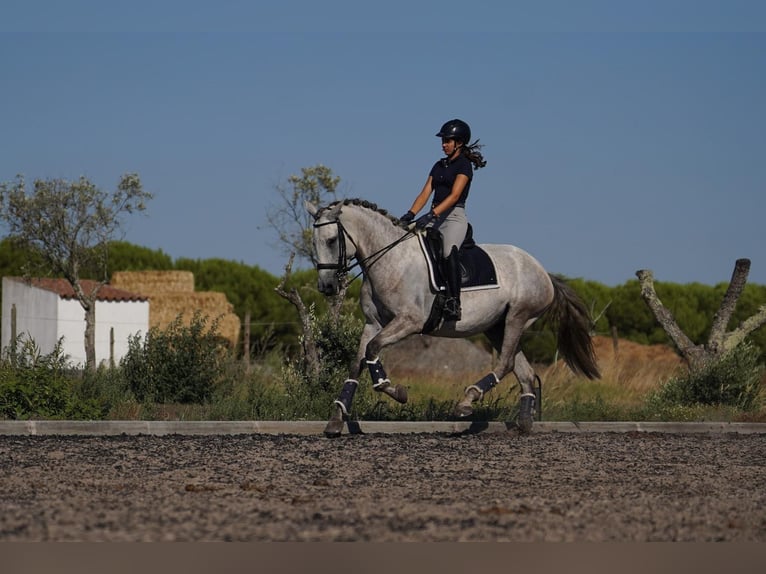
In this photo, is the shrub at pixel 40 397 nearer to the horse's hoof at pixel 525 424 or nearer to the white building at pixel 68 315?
the horse's hoof at pixel 525 424

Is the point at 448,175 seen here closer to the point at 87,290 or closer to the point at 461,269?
the point at 461,269

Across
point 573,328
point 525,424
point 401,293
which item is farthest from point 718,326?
point 401,293

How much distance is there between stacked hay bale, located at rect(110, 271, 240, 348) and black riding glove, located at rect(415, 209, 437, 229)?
27.0 m

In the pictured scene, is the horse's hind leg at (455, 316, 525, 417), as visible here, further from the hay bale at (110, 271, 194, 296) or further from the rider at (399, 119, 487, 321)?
the hay bale at (110, 271, 194, 296)

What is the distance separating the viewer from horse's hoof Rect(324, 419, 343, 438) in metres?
14.0

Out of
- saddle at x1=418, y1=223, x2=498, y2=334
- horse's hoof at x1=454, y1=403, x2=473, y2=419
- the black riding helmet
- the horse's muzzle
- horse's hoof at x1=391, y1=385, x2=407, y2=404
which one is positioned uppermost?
the black riding helmet

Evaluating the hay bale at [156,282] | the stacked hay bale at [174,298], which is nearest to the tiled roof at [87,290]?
the stacked hay bale at [174,298]

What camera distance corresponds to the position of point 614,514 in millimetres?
7914

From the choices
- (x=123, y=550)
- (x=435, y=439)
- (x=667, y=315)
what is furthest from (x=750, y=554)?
(x=667, y=315)

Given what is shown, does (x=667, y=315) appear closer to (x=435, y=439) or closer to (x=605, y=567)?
(x=435, y=439)

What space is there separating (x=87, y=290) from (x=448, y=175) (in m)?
30.9

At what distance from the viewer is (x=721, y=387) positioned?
19109mm

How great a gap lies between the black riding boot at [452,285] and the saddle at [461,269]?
51 mm

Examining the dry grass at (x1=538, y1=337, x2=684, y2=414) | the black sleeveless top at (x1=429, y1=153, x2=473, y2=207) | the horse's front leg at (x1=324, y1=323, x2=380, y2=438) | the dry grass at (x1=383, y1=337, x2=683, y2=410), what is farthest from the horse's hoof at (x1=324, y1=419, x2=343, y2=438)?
the dry grass at (x1=538, y1=337, x2=684, y2=414)
